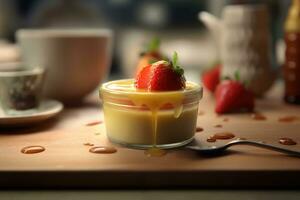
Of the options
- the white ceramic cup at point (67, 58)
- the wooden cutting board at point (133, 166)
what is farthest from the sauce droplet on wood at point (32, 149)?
the white ceramic cup at point (67, 58)

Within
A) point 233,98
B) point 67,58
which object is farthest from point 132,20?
Result: point 233,98

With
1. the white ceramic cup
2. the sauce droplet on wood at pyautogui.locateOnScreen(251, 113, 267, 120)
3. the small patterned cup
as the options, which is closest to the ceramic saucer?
the small patterned cup

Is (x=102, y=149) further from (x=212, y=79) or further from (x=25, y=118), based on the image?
(x=212, y=79)

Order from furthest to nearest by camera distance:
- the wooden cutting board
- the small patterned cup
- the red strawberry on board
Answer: the red strawberry on board, the small patterned cup, the wooden cutting board

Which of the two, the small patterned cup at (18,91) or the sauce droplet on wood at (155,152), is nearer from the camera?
the sauce droplet on wood at (155,152)

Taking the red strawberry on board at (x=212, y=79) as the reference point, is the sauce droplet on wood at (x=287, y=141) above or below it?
below

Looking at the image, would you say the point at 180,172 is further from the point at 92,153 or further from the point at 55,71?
the point at 55,71

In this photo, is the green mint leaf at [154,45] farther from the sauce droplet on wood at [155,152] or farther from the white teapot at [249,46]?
the sauce droplet on wood at [155,152]

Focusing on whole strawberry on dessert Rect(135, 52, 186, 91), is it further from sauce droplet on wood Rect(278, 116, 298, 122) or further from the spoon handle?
sauce droplet on wood Rect(278, 116, 298, 122)
